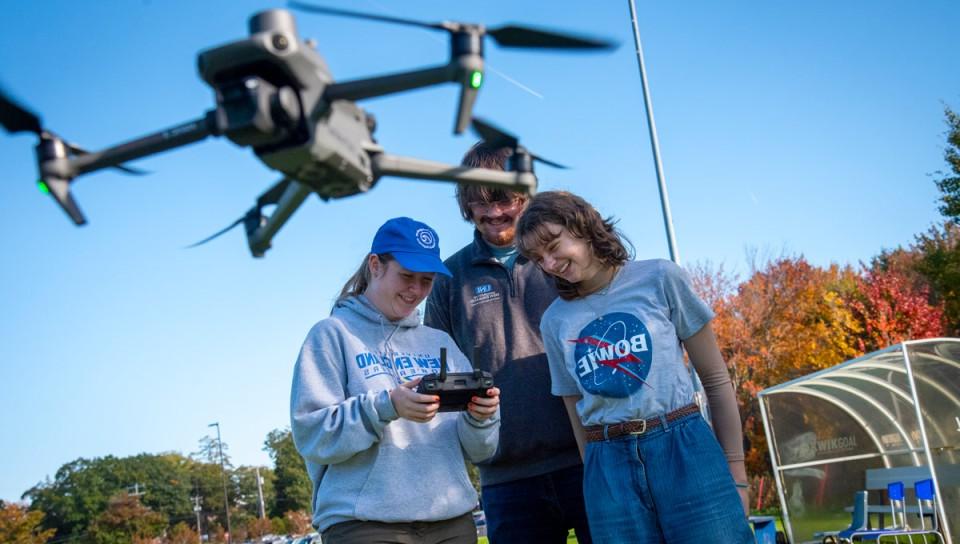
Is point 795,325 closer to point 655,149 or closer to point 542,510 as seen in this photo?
point 655,149

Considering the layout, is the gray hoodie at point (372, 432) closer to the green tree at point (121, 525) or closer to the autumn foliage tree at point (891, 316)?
the autumn foliage tree at point (891, 316)

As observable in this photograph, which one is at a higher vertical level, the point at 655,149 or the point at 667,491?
the point at 655,149

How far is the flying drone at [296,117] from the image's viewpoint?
1.67m

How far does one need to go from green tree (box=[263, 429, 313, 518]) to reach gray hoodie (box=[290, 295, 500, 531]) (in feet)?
292

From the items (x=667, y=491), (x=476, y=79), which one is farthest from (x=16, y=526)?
(x=476, y=79)

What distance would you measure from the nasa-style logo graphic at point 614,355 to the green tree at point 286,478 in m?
89.3

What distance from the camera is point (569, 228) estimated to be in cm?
366

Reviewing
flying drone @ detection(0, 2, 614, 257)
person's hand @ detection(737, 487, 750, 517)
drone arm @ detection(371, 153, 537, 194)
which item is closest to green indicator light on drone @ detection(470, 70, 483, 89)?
flying drone @ detection(0, 2, 614, 257)

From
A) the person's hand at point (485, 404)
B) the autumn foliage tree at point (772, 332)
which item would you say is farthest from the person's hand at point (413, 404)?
the autumn foliage tree at point (772, 332)

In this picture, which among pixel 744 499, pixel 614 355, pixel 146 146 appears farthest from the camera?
pixel 614 355

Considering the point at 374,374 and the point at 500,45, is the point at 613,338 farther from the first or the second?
the point at 500,45

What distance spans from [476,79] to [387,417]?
1.76 meters

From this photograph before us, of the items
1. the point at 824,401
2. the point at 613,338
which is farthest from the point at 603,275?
the point at 824,401

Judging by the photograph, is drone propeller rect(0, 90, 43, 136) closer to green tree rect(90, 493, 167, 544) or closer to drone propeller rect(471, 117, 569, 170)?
drone propeller rect(471, 117, 569, 170)
